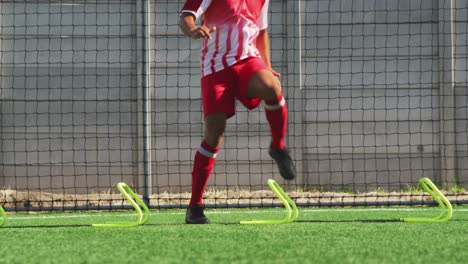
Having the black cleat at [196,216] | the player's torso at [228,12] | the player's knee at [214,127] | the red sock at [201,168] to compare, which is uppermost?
the player's torso at [228,12]

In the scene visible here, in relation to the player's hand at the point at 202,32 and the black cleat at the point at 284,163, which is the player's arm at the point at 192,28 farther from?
the black cleat at the point at 284,163

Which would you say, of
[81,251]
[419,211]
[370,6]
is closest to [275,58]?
[370,6]

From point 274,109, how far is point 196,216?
35.3 inches

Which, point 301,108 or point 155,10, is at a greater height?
point 155,10

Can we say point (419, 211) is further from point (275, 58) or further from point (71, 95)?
point (71, 95)

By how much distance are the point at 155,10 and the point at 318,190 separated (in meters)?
2.34

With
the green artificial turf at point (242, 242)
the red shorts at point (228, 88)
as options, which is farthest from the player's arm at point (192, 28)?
the green artificial turf at point (242, 242)

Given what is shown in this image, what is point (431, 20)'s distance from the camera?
8.15 meters

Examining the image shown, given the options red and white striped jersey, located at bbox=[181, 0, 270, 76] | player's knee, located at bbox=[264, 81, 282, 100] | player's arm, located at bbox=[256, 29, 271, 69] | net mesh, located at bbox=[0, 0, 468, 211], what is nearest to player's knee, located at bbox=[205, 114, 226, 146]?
red and white striped jersey, located at bbox=[181, 0, 270, 76]

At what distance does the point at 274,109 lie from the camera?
15.7 ft

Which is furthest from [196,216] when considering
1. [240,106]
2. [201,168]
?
[240,106]

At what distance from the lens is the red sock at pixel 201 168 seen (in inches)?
205

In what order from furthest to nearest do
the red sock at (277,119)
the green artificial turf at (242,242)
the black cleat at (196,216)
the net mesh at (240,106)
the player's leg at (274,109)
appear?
Result: the net mesh at (240,106)
the black cleat at (196,216)
the red sock at (277,119)
the player's leg at (274,109)
the green artificial turf at (242,242)

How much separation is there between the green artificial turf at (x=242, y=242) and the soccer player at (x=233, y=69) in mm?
539
